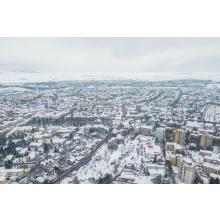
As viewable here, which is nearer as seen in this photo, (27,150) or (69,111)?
(27,150)

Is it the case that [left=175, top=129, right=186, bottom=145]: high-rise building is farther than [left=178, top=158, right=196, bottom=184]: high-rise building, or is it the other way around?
[left=175, top=129, right=186, bottom=145]: high-rise building

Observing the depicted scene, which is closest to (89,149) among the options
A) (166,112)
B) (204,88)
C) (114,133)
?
(114,133)

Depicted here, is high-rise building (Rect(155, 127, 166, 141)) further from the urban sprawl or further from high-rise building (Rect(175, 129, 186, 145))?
high-rise building (Rect(175, 129, 186, 145))

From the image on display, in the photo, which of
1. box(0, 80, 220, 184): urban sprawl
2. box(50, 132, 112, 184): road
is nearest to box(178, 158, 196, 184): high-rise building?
box(0, 80, 220, 184): urban sprawl

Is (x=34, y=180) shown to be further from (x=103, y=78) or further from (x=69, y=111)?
(x=103, y=78)

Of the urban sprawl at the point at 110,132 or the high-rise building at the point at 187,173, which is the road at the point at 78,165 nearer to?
the urban sprawl at the point at 110,132

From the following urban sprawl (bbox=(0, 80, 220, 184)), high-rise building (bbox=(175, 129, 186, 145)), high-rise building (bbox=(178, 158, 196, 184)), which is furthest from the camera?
high-rise building (bbox=(175, 129, 186, 145))

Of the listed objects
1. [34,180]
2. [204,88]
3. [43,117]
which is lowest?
[34,180]

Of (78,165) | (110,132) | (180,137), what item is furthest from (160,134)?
(78,165)

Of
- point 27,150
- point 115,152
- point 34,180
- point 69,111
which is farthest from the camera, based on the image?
point 69,111
